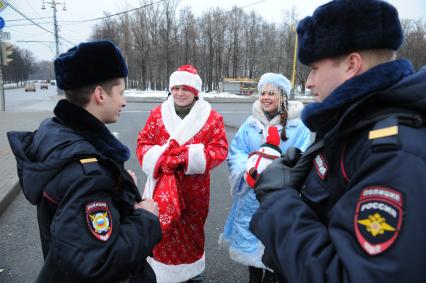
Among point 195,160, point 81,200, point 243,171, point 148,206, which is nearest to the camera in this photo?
point 81,200

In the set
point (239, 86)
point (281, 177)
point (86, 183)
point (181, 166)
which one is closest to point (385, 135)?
point (281, 177)

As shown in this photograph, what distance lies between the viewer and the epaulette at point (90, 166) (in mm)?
1376

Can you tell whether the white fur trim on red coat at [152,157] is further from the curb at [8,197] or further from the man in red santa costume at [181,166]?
the curb at [8,197]

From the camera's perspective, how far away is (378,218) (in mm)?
911

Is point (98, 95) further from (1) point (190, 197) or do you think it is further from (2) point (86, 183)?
(1) point (190, 197)

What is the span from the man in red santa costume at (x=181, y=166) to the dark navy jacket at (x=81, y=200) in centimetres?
115

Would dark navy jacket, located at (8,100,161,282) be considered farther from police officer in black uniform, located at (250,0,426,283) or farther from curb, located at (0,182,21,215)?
curb, located at (0,182,21,215)

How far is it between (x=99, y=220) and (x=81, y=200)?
0.37 feet

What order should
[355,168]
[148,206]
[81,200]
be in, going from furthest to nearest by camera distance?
[148,206] < [81,200] < [355,168]

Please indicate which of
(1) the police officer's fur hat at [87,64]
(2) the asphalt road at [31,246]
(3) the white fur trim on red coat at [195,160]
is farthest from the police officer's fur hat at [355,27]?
(2) the asphalt road at [31,246]

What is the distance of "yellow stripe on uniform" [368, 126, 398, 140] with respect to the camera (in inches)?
37.5

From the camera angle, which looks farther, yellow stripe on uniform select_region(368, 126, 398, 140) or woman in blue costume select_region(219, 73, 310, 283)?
woman in blue costume select_region(219, 73, 310, 283)

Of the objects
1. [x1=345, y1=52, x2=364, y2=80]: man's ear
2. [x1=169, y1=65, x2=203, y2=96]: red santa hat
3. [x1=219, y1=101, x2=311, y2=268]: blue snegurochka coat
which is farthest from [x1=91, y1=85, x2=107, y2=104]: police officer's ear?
[x1=219, y1=101, x2=311, y2=268]: blue snegurochka coat

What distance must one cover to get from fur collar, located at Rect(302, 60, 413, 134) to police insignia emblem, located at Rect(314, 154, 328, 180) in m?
0.13
